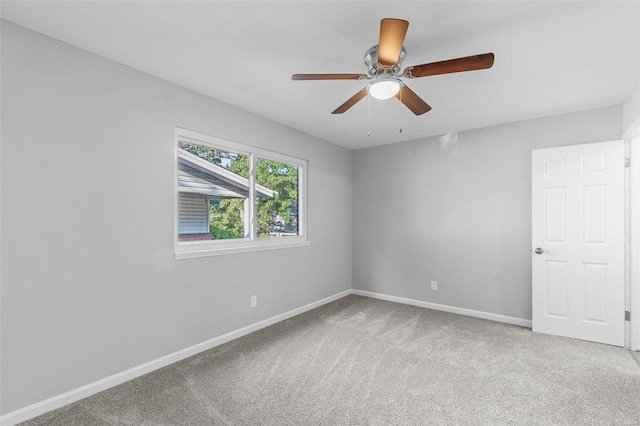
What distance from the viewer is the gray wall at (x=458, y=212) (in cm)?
365

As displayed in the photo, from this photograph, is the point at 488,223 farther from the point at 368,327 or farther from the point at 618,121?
the point at 368,327

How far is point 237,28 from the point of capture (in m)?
1.94

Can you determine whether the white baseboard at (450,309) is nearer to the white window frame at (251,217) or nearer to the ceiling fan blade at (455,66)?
the white window frame at (251,217)

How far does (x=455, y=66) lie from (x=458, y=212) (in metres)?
2.79

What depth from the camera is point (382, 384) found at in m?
2.37

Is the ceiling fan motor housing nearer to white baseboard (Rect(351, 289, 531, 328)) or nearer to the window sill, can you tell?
the window sill

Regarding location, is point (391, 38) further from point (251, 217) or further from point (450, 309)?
point (450, 309)

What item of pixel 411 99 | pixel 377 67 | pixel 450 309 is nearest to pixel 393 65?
pixel 377 67

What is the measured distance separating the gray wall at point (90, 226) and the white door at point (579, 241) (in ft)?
11.1

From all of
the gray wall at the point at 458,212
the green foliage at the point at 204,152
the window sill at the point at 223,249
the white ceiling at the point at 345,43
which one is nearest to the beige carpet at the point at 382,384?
the gray wall at the point at 458,212

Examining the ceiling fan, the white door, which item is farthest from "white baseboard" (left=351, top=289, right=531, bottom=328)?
the ceiling fan

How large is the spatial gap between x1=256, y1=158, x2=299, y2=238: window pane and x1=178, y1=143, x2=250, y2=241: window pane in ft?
0.70

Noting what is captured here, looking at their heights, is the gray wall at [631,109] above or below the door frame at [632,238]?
above

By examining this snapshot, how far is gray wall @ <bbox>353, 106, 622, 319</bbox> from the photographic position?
3.65 m
